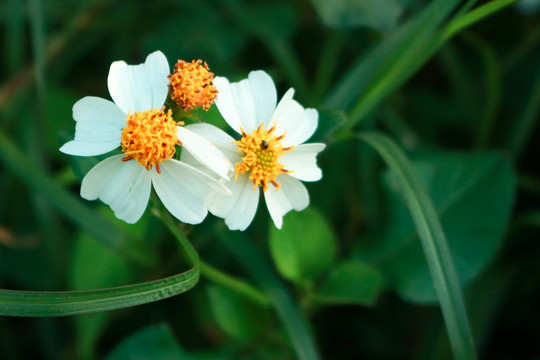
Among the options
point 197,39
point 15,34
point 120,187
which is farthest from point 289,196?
point 15,34

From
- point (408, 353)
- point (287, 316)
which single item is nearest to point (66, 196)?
point (287, 316)

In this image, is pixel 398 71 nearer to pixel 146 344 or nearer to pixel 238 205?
pixel 238 205

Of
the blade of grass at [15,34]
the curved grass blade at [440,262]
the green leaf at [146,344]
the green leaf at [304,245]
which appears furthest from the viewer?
the blade of grass at [15,34]

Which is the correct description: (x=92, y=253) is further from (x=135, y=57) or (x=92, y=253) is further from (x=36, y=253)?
(x=135, y=57)

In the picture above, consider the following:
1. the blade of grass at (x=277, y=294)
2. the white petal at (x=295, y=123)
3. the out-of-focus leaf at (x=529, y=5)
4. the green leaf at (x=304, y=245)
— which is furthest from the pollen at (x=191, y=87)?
the out-of-focus leaf at (x=529, y=5)

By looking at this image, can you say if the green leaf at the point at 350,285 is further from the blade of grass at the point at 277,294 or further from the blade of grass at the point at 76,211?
the blade of grass at the point at 76,211

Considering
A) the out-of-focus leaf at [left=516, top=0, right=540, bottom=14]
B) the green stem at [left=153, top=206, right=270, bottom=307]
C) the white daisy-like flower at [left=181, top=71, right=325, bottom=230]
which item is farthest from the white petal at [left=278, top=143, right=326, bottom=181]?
the out-of-focus leaf at [left=516, top=0, right=540, bottom=14]

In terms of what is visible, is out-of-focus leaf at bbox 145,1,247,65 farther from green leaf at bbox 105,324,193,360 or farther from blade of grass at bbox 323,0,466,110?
green leaf at bbox 105,324,193,360
